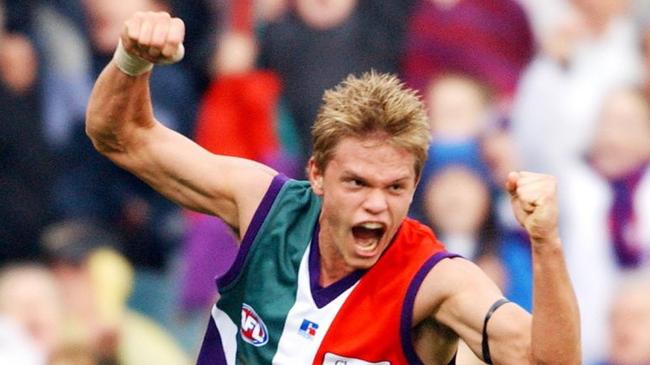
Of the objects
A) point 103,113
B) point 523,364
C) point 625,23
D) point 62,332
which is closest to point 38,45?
point 62,332

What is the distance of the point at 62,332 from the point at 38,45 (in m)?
1.55

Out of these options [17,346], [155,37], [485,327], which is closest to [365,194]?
[485,327]

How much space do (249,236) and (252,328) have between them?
30cm

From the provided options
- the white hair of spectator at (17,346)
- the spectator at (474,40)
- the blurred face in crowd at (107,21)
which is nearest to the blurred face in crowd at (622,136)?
the spectator at (474,40)

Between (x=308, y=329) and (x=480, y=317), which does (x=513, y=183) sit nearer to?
(x=480, y=317)

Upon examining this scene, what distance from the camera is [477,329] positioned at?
17.3ft

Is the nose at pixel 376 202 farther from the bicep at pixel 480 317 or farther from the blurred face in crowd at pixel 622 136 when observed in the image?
the blurred face in crowd at pixel 622 136

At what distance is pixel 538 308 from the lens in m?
5.01

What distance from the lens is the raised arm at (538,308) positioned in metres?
4.96

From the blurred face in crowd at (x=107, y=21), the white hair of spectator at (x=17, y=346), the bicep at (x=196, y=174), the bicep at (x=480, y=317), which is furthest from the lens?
the blurred face in crowd at (x=107, y=21)

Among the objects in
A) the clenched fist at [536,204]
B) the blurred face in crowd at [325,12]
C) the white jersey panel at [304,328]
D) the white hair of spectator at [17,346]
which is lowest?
the white hair of spectator at [17,346]

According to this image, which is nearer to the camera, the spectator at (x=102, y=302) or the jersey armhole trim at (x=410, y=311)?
the jersey armhole trim at (x=410, y=311)

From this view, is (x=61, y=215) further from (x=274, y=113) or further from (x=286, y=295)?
(x=286, y=295)

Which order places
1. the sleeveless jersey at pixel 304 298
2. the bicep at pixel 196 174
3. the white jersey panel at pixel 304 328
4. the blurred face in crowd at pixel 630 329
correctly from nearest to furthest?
the sleeveless jersey at pixel 304 298
the white jersey panel at pixel 304 328
the bicep at pixel 196 174
the blurred face in crowd at pixel 630 329
